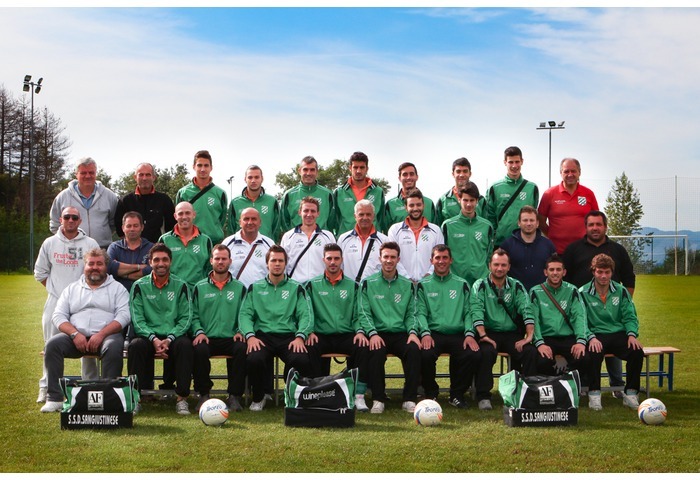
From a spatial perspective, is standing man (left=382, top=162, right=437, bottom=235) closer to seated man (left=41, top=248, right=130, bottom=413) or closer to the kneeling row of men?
the kneeling row of men

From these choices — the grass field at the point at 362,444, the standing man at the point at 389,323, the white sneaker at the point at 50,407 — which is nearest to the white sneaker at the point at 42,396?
the grass field at the point at 362,444

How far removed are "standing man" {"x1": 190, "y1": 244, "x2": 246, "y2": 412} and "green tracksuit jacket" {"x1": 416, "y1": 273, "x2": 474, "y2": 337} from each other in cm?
184

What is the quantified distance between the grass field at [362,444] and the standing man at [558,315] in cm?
70

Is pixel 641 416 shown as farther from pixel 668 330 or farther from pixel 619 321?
pixel 668 330

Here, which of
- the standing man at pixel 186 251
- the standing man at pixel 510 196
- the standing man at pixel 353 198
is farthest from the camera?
the standing man at pixel 353 198

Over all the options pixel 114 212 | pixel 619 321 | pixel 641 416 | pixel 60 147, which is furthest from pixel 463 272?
pixel 60 147

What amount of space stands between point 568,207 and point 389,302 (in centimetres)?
245

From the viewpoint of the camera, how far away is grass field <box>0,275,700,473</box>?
17.6 ft

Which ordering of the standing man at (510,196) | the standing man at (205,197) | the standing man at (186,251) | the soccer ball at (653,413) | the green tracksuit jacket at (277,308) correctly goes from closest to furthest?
1. the soccer ball at (653,413)
2. the green tracksuit jacket at (277,308)
3. the standing man at (186,251)
4. the standing man at (510,196)
5. the standing man at (205,197)

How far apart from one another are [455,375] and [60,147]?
148ft

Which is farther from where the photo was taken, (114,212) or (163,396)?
(114,212)

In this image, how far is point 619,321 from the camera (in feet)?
25.6

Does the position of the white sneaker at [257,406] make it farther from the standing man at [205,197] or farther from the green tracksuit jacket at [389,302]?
the standing man at [205,197]

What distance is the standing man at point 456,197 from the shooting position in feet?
27.8
